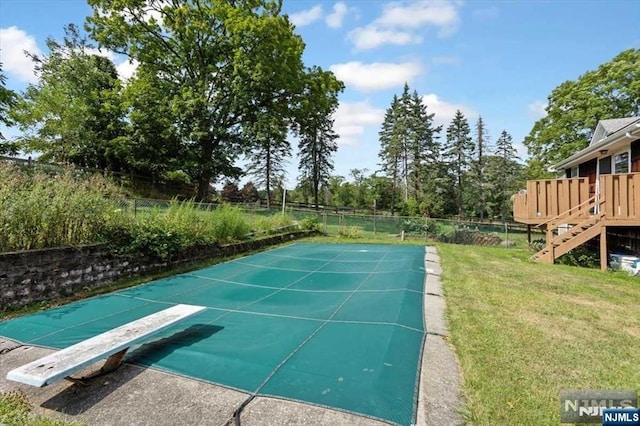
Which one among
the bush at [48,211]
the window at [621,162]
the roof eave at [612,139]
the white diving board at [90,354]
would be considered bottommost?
the white diving board at [90,354]

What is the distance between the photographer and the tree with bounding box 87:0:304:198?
54.9 ft

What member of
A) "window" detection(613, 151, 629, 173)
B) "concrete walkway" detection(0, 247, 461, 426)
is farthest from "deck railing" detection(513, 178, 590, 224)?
"concrete walkway" detection(0, 247, 461, 426)

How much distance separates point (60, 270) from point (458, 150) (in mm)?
35851

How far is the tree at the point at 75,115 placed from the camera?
1630 cm

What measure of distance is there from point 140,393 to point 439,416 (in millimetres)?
2049

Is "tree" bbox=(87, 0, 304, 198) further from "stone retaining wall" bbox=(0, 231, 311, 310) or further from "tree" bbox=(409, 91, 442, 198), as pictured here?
"tree" bbox=(409, 91, 442, 198)

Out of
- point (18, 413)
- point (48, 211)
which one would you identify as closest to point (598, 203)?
point (18, 413)

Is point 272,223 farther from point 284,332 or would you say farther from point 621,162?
point 621,162

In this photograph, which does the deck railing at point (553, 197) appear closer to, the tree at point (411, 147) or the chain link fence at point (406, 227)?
the chain link fence at point (406, 227)

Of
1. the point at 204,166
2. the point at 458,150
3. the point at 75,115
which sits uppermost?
the point at 458,150

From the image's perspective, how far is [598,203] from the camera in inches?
305

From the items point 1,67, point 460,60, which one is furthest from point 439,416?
point 1,67

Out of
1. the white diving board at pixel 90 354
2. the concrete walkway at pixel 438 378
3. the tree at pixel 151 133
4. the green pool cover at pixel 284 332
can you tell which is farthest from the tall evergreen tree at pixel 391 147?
the white diving board at pixel 90 354

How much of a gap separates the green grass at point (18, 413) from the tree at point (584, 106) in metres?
23.9
